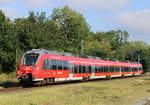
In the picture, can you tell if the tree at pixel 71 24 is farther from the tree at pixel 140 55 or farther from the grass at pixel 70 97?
the grass at pixel 70 97

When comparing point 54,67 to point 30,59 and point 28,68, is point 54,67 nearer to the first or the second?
point 30,59

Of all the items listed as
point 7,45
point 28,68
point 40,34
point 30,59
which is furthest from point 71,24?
point 28,68

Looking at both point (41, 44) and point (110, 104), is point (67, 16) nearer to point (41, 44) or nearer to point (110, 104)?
point (41, 44)

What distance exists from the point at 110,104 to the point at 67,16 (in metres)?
69.4

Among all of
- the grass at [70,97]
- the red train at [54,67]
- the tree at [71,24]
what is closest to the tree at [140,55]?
the tree at [71,24]

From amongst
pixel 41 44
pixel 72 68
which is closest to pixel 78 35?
pixel 41 44

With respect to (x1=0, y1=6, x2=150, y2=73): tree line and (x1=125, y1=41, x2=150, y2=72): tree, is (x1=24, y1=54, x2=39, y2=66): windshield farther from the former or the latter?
(x1=125, y1=41, x2=150, y2=72): tree

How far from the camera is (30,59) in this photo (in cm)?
2508

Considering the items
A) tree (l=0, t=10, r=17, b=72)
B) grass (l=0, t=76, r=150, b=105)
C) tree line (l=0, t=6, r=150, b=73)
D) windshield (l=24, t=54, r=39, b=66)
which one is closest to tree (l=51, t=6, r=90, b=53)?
tree line (l=0, t=6, r=150, b=73)

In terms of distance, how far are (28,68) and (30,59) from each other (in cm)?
110

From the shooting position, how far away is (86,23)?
8494cm

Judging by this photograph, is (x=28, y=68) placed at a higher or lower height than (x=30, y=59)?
lower

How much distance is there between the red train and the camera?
957 inches

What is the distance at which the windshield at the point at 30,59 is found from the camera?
81.2ft
